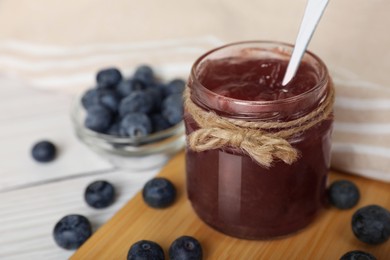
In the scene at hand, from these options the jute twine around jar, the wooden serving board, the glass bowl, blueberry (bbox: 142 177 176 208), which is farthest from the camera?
the glass bowl

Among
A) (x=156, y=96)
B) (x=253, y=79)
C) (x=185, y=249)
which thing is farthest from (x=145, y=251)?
(x=156, y=96)

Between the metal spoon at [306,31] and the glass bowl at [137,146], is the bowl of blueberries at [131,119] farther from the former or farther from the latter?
the metal spoon at [306,31]

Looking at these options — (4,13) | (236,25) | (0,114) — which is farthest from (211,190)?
(4,13)

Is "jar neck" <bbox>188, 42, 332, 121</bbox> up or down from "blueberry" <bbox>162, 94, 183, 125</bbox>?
up

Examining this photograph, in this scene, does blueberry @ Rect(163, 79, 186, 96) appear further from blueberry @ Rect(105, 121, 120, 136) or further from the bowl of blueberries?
blueberry @ Rect(105, 121, 120, 136)

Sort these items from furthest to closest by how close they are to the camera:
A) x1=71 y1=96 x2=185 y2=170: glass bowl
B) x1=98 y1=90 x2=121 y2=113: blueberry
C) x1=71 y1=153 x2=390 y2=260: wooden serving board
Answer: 1. x1=98 y1=90 x2=121 y2=113: blueberry
2. x1=71 y1=96 x2=185 y2=170: glass bowl
3. x1=71 y1=153 x2=390 y2=260: wooden serving board

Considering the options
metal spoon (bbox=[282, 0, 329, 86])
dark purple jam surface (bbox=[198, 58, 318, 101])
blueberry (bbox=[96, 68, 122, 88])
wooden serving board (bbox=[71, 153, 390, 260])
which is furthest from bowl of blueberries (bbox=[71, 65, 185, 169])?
metal spoon (bbox=[282, 0, 329, 86])

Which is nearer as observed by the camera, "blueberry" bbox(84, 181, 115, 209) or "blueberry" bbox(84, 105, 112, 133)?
"blueberry" bbox(84, 181, 115, 209)
